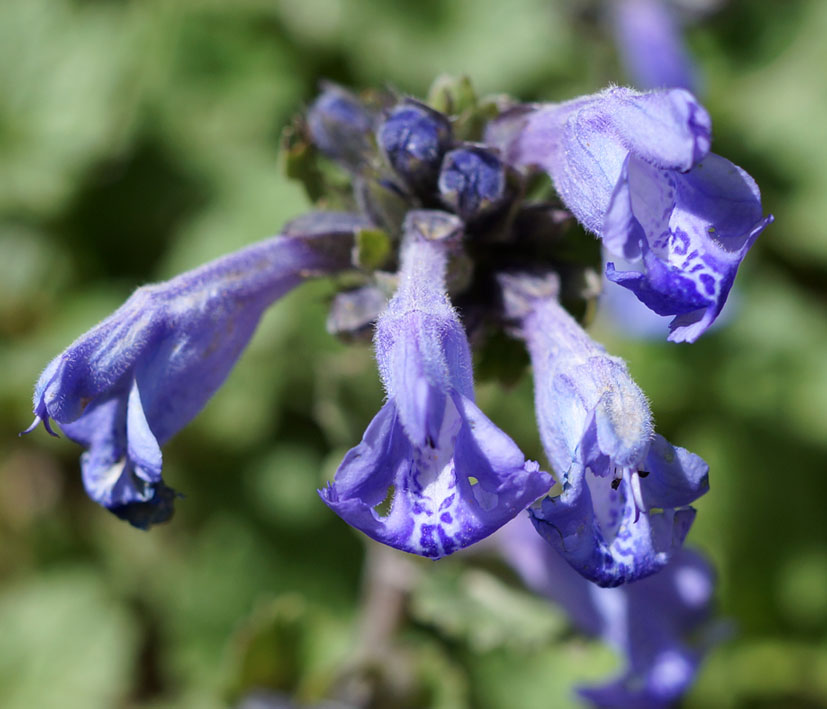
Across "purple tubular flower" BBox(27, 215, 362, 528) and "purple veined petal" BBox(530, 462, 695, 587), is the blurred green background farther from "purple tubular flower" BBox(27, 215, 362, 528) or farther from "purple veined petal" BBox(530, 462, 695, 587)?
"purple veined petal" BBox(530, 462, 695, 587)

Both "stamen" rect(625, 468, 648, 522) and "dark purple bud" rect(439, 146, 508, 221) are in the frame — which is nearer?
"stamen" rect(625, 468, 648, 522)

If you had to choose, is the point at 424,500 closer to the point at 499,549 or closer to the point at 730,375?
the point at 499,549

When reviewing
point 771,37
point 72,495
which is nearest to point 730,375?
point 771,37

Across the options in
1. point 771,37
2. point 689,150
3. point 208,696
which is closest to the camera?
point 689,150

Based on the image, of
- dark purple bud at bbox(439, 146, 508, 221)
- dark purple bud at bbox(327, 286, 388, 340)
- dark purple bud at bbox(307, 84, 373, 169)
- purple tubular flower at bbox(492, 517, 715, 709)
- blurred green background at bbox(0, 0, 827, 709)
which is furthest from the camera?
blurred green background at bbox(0, 0, 827, 709)

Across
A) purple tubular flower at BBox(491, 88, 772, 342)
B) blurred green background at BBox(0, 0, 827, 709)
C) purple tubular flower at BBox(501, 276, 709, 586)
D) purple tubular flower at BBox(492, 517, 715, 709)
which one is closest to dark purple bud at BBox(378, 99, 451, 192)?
purple tubular flower at BBox(491, 88, 772, 342)

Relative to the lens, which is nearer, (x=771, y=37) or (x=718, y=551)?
(x=718, y=551)
